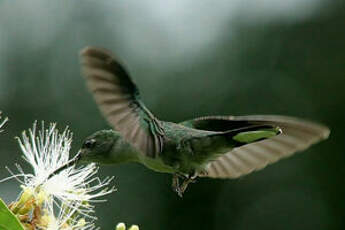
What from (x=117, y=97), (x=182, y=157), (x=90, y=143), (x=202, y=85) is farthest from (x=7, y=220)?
(x=202, y=85)

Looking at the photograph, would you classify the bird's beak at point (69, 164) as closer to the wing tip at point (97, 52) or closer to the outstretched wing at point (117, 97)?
the outstretched wing at point (117, 97)

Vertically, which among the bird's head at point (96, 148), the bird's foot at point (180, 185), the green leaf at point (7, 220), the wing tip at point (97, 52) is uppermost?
the wing tip at point (97, 52)

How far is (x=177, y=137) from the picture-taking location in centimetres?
381

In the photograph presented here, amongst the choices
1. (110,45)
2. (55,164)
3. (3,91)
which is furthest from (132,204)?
(55,164)

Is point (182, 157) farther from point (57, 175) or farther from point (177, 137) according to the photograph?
point (57, 175)

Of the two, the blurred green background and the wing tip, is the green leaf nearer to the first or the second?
the wing tip

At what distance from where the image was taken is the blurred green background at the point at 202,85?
10.7m

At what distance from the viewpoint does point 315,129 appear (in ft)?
12.3

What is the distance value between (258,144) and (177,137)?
0.44 m

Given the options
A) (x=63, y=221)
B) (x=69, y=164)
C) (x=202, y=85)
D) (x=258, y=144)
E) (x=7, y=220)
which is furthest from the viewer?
(x=202, y=85)

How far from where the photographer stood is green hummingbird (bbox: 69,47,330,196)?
3160mm

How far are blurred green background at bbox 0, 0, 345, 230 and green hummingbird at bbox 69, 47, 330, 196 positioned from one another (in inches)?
230

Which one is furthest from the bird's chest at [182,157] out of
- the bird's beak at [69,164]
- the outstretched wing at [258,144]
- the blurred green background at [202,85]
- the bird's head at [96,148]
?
the blurred green background at [202,85]

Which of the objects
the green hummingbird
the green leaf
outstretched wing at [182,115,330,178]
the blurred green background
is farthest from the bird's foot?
the blurred green background
